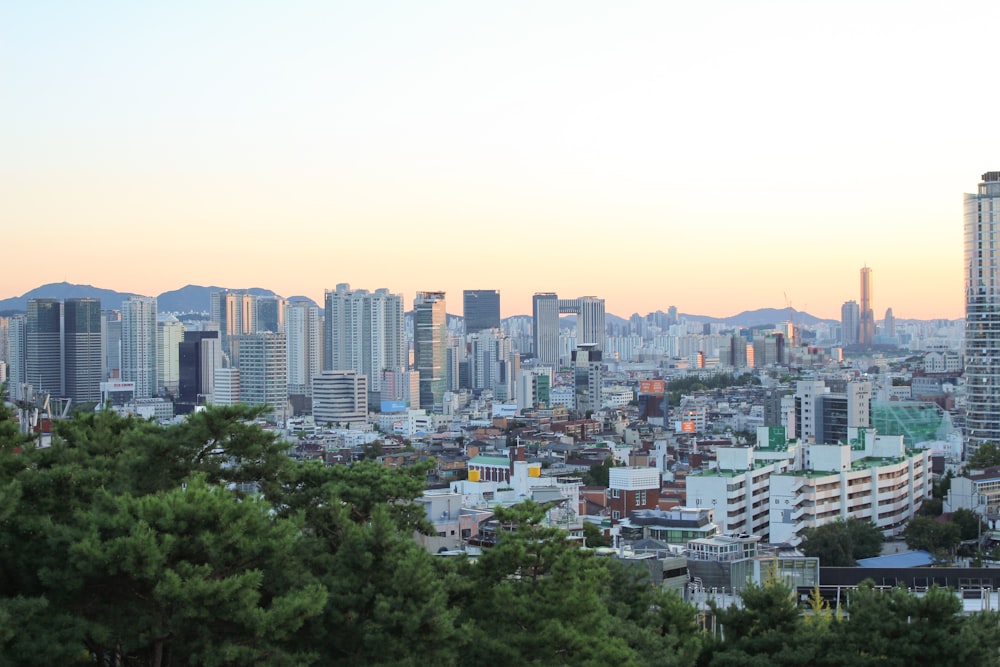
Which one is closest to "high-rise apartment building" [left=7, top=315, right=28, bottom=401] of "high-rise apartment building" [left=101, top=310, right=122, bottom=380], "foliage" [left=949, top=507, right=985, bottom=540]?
"high-rise apartment building" [left=101, top=310, right=122, bottom=380]

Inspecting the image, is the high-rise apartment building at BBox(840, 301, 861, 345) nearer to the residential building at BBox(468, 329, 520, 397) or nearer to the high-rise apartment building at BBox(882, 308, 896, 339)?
the high-rise apartment building at BBox(882, 308, 896, 339)

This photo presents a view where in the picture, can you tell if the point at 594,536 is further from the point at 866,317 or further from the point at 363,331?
the point at 866,317

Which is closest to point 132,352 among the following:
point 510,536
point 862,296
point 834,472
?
point 834,472

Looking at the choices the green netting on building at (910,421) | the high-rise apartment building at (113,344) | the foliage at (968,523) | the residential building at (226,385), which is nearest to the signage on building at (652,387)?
the residential building at (226,385)

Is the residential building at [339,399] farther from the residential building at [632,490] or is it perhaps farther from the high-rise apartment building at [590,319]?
the high-rise apartment building at [590,319]

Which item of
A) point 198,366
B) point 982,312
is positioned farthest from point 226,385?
point 982,312

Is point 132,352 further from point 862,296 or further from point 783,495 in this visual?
point 862,296
